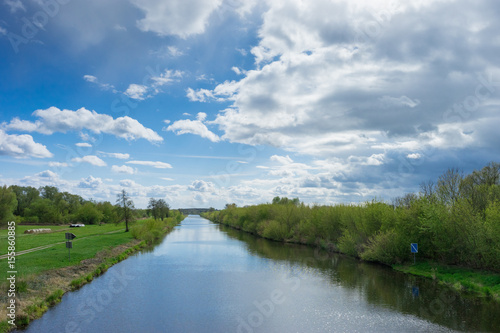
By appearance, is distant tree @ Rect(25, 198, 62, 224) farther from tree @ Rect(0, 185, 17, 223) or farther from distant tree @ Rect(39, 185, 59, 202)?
tree @ Rect(0, 185, 17, 223)

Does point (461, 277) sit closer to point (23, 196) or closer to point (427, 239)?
point (427, 239)

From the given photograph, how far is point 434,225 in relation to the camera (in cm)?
3103

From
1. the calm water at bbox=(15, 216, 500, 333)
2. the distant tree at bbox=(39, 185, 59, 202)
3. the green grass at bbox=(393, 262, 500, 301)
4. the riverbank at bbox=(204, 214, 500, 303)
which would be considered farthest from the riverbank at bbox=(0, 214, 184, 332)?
the distant tree at bbox=(39, 185, 59, 202)

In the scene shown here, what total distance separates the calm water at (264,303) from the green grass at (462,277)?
146cm

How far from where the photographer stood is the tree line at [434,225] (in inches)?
1073

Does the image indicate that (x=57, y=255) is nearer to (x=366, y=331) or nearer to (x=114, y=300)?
(x=114, y=300)

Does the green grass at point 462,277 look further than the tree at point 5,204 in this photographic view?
No

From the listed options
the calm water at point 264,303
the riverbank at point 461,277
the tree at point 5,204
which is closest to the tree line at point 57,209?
the tree at point 5,204

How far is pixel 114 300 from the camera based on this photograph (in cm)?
2311

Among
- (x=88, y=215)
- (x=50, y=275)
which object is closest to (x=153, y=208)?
(x=88, y=215)

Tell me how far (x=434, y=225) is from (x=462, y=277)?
17.5ft

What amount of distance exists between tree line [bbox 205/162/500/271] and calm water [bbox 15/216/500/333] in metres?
3.83

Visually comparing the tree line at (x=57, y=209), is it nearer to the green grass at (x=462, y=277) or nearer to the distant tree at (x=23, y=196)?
the distant tree at (x=23, y=196)

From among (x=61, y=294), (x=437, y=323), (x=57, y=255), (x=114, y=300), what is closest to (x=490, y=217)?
(x=437, y=323)
